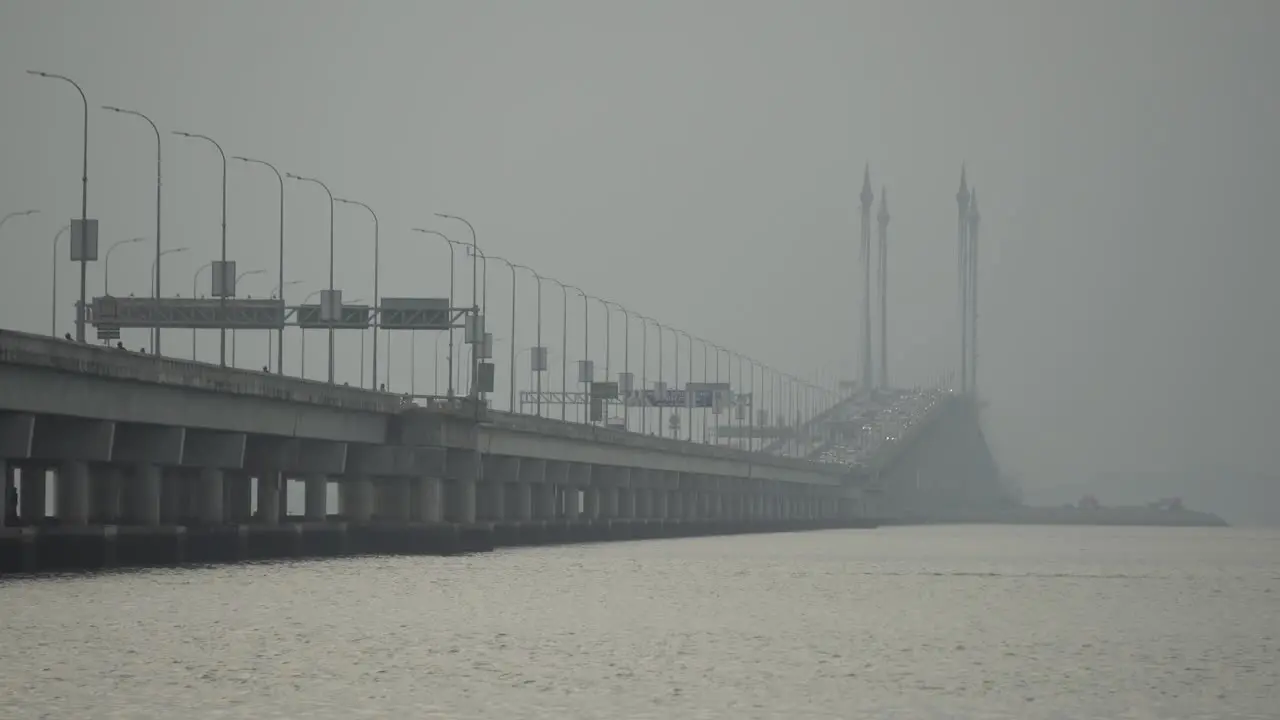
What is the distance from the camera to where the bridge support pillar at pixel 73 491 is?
79.8 metres

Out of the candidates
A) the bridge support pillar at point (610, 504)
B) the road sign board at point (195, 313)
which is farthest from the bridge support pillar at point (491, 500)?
the bridge support pillar at point (610, 504)

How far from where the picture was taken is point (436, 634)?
177 ft

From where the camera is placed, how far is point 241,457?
305ft

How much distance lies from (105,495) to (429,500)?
22421 millimetres

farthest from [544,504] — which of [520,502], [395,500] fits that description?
[395,500]

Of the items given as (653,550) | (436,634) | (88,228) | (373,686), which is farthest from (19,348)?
(653,550)

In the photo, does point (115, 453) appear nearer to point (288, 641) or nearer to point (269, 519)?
point (269, 519)

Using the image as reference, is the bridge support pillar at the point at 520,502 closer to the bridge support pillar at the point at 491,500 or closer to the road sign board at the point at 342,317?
the bridge support pillar at the point at 491,500

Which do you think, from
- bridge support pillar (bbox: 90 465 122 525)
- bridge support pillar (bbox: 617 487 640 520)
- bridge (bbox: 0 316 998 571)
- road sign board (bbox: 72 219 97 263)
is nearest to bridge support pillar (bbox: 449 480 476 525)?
bridge (bbox: 0 316 998 571)

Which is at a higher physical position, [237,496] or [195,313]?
[195,313]

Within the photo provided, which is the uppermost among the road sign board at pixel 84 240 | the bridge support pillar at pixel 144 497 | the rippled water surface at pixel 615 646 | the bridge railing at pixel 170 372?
the road sign board at pixel 84 240

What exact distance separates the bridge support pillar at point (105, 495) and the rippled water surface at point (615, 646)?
4.92m

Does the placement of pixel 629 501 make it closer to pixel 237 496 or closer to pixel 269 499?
pixel 237 496

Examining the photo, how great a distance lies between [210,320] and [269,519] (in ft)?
65.0
